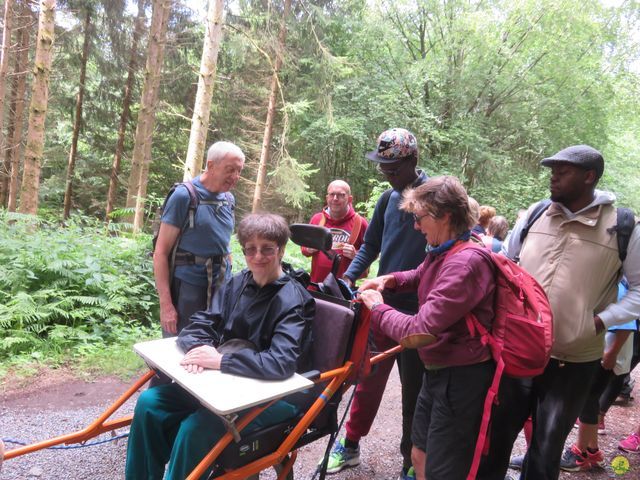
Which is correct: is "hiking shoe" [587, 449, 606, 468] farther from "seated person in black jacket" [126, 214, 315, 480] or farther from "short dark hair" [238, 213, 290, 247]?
"short dark hair" [238, 213, 290, 247]

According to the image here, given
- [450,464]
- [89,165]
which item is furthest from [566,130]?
[89,165]

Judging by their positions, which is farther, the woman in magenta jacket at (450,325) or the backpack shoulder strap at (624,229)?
the backpack shoulder strap at (624,229)

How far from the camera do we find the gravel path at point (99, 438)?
9.23 feet

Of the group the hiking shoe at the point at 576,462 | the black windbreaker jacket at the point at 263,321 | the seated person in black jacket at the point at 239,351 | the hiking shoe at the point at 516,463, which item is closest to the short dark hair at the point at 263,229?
the seated person in black jacket at the point at 239,351

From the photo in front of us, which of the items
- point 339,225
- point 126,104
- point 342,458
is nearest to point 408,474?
point 342,458

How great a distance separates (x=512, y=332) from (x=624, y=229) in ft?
2.84

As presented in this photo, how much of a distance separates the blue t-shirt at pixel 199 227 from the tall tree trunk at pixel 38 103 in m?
6.25

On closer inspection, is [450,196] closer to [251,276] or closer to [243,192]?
[251,276]

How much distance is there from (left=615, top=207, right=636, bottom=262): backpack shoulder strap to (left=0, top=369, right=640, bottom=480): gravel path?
1.93m

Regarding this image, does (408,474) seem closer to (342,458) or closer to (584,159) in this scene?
(342,458)

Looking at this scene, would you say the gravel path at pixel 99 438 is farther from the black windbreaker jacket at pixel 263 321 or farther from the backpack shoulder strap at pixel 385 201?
the backpack shoulder strap at pixel 385 201

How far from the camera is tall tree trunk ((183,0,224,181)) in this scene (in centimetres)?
730

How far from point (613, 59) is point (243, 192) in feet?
46.9

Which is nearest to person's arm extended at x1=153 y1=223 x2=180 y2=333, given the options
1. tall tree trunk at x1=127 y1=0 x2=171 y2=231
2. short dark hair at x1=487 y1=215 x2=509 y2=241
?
short dark hair at x1=487 y1=215 x2=509 y2=241
